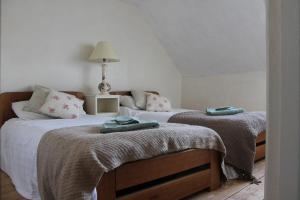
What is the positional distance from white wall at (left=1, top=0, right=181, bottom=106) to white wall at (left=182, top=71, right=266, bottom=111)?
63 cm

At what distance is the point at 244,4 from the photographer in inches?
124

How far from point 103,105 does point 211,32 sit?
6.43 feet

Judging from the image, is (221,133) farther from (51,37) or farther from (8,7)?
(8,7)

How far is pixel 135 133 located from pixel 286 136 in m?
1.25

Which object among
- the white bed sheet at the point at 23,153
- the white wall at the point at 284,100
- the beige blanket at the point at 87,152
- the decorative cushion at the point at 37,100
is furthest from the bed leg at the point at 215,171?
the decorative cushion at the point at 37,100

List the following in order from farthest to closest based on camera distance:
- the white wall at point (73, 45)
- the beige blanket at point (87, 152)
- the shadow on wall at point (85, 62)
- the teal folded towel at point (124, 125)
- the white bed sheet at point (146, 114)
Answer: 1. the shadow on wall at point (85, 62)
2. the white bed sheet at point (146, 114)
3. the white wall at point (73, 45)
4. the teal folded towel at point (124, 125)
5. the beige blanket at point (87, 152)

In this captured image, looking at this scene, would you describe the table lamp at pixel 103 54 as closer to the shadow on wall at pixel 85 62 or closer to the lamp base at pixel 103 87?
the lamp base at pixel 103 87

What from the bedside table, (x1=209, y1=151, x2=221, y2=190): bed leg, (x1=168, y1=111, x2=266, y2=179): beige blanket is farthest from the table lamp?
(x1=209, y1=151, x2=221, y2=190): bed leg

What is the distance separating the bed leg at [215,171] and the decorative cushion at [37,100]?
1784 millimetres

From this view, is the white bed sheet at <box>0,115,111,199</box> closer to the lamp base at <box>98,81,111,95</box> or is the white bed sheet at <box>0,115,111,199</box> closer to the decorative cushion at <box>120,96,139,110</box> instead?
the lamp base at <box>98,81,111,95</box>

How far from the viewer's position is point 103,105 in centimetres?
359

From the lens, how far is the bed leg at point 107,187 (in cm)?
135

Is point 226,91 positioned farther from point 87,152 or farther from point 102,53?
point 87,152

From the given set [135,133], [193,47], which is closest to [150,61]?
[193,47]
